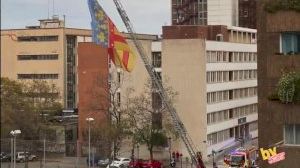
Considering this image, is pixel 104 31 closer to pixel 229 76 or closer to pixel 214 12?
pixel 229 76

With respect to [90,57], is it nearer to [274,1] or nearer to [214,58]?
[214,58]

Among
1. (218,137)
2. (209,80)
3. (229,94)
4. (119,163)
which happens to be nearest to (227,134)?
(218,137)

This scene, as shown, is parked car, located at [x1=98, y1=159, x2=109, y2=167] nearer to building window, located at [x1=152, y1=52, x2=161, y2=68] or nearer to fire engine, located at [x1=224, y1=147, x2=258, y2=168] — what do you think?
fire engine, located at [x1=224, y1=147, x2=258, y2=168]

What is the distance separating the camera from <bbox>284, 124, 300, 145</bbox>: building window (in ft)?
67.8

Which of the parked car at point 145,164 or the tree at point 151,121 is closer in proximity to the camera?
the parked car at point 145,164

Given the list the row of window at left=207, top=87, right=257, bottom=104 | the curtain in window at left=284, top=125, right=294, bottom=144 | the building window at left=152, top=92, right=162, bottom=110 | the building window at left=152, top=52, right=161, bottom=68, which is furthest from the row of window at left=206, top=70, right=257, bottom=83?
the curtain in window at left=284, top=125, right=294, bottom=144

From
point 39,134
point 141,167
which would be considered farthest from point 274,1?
point 39,134

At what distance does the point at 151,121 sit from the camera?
146 ft

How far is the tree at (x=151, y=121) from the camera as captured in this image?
143 ft

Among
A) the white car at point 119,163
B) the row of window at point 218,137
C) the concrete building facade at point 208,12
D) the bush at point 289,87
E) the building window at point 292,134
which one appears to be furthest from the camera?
the concrete building facade at point 208,12

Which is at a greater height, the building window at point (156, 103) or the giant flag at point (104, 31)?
the giant flag at point (104, 31)

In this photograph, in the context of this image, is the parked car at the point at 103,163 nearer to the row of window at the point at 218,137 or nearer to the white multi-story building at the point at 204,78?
the white multi-story building at the point at 204,78

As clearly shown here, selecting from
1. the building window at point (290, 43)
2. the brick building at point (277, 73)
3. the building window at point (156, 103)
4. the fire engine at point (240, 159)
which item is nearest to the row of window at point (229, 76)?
the building window at point (156, 103)

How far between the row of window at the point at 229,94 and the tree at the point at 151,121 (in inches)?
150
